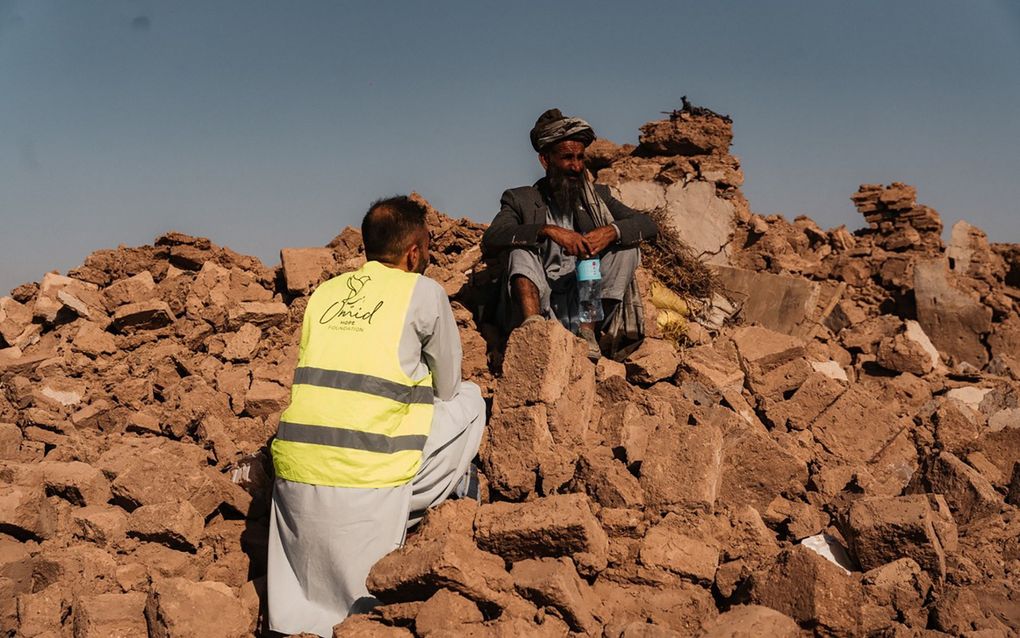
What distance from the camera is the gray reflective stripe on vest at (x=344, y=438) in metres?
3.10

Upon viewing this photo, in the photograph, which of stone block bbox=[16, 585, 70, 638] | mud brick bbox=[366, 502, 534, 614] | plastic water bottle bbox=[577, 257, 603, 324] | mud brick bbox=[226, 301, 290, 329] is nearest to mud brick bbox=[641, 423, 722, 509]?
mud brick bbox=[366, 502, 534, 614]

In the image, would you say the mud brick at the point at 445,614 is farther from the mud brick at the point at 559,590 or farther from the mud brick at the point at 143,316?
the mud brick at the point at 143,316

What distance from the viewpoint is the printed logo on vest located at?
322 centimetres

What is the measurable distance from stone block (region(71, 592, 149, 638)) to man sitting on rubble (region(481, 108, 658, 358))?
2.46 metres

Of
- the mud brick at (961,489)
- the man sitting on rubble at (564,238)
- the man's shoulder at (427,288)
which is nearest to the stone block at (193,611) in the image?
the man's shoulder at (427,288)

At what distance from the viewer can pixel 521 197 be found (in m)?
5.19

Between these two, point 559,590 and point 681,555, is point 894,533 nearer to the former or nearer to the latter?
point 681,555

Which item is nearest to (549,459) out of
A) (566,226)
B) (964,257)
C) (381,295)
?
(381,295)

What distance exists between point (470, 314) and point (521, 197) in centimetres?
83

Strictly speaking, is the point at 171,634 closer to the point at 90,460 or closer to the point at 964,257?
the point at 90,460

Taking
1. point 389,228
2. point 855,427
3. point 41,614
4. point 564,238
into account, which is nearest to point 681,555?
point 389,228

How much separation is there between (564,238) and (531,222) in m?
0.36

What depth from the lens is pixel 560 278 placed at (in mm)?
5051

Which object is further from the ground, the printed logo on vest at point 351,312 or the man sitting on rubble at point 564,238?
the man sitting on rubble at point 564,238
